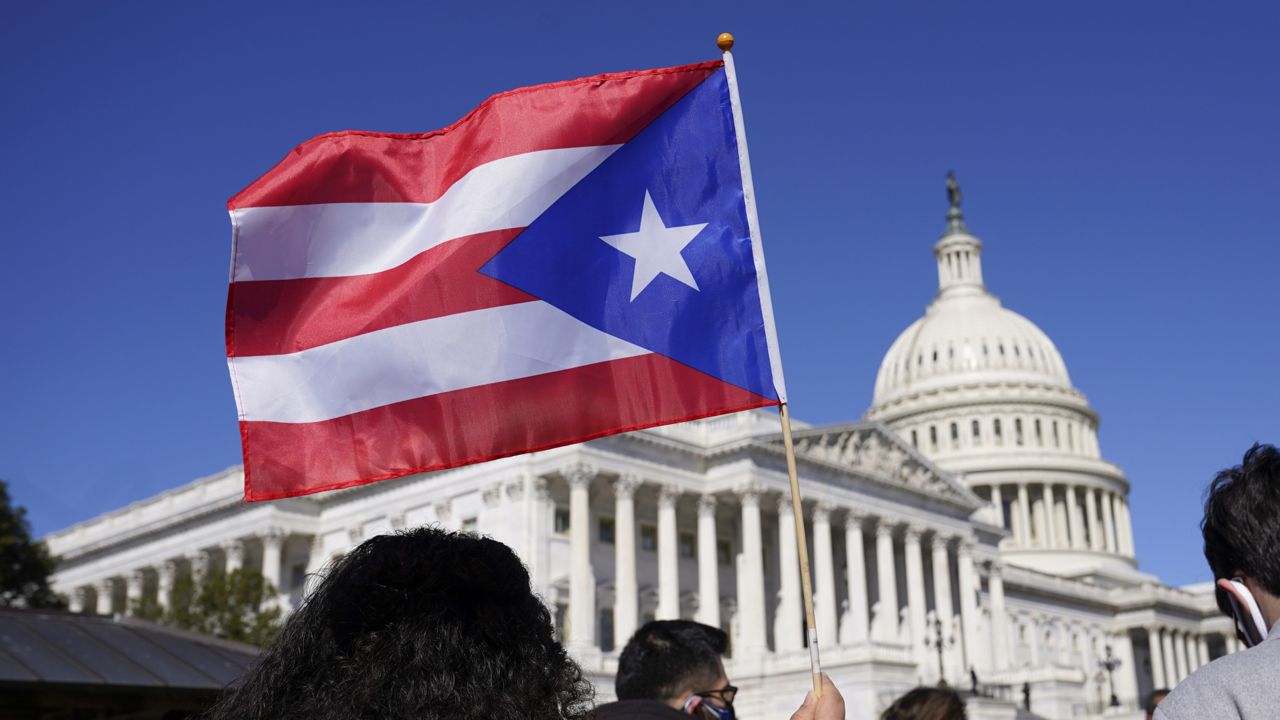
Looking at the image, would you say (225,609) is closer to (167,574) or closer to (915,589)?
(167,574)

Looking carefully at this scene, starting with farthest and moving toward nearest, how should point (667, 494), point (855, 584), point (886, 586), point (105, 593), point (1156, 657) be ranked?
point (1156, 657) → point (105, 593) → point (886, 586) → point (855, 584) → point (667, 494)

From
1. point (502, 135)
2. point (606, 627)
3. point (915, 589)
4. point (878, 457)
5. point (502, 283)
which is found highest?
point (878, 457)

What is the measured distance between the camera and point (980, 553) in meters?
87.7

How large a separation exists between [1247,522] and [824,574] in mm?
67811

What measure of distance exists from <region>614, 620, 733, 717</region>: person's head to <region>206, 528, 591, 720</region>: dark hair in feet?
12.4

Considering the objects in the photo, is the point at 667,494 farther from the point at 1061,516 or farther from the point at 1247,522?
the point at 1061,516

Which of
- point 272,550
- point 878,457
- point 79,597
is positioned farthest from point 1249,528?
point 79,597

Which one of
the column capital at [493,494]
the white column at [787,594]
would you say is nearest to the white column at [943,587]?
the white column at [787,594]

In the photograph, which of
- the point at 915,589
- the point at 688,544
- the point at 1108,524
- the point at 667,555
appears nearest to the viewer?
the point at 667,555

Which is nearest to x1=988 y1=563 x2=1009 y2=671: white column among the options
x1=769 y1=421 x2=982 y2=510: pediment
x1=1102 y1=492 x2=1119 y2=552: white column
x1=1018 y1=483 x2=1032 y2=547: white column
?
x1=769 y1=421 x2=982 y2=510: pediment

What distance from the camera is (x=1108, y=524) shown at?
124500mm

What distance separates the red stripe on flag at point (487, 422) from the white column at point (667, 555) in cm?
5685

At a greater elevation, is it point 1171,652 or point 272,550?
point 272,550

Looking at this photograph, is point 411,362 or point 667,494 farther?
point 667,494
